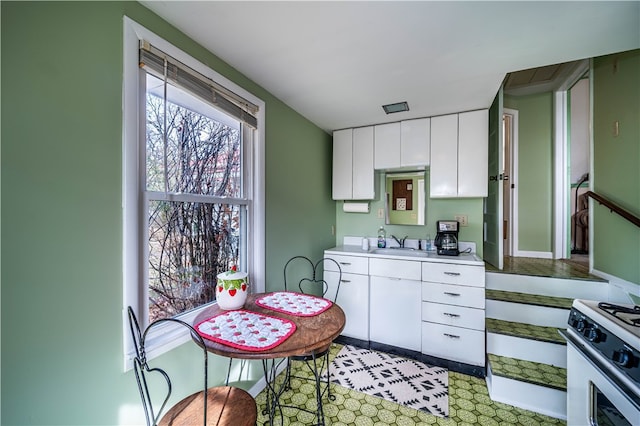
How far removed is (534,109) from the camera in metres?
3.31

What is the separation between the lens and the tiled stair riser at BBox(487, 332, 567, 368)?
6.14ft

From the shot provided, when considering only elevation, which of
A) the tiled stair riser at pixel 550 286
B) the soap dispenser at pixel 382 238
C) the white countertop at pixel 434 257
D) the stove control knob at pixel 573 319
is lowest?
the tiled stair riser at pixel 550 286

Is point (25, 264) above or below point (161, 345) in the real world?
above

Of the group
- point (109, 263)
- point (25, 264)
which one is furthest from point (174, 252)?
point (25, 264)

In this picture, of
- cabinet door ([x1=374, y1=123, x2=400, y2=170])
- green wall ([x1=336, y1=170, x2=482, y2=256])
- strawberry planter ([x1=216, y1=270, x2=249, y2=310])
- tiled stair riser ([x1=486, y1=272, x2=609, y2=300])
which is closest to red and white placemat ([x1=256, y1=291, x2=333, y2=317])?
strawberry planter ([x1=216, y1=270, x2=249, y2=310])

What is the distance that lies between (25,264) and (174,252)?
0.60 meters

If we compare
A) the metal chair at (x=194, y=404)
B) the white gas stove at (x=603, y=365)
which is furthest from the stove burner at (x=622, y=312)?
the metal chair at (x=194, y=404)

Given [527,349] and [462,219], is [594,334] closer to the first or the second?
[527,349]

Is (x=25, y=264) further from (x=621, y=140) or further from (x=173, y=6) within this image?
(x=621, y=140)

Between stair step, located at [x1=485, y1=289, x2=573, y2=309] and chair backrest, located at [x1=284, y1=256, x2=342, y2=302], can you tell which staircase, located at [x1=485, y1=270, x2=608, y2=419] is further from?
chair backrest, located at [x1=284, y1=256, x2=342, y2=302]

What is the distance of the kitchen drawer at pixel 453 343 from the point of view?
7.03 feet

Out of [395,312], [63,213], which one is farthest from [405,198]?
[63,213]

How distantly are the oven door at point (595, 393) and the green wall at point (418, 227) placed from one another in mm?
1610

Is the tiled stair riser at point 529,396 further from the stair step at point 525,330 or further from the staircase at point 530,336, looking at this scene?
the stair step at point 525,330
